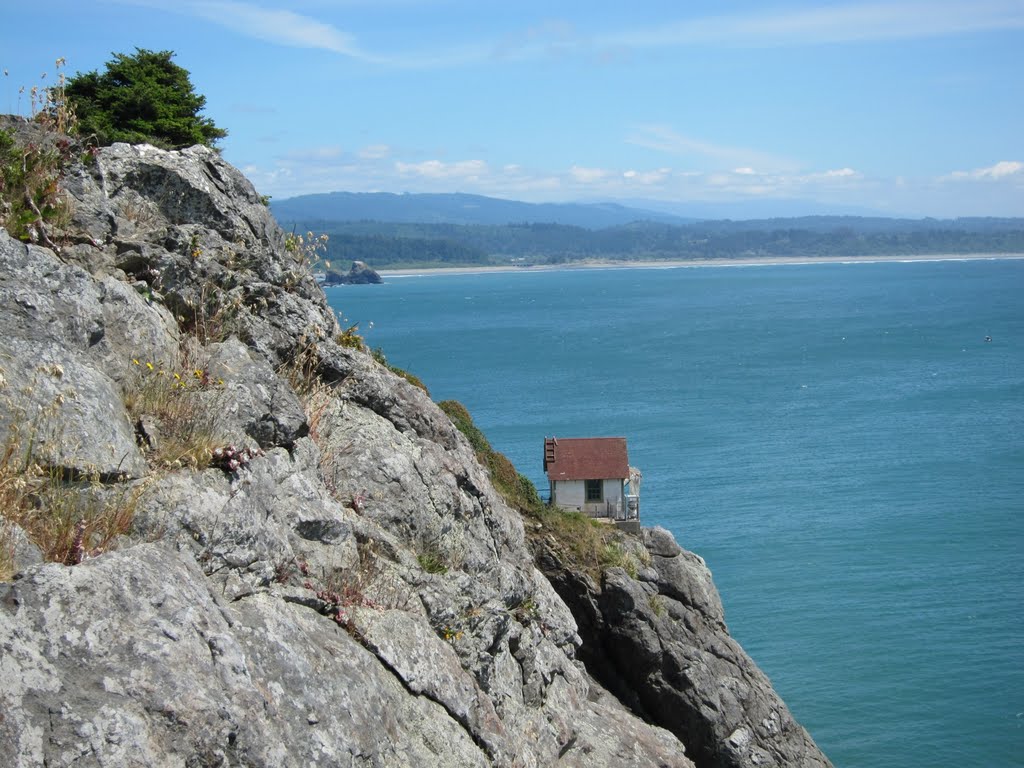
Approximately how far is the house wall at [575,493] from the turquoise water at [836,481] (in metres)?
8.05

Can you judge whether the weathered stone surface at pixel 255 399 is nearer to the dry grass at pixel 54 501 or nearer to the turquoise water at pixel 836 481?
the dry grass at pixel 54 501

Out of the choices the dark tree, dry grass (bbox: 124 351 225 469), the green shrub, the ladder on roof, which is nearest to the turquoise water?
the dark tree

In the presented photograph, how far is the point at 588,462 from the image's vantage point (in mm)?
32375

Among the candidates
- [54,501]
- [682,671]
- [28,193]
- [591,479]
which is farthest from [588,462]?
[54,501]

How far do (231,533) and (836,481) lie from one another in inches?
2052

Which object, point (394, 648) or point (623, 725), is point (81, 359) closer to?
point (394, 648)

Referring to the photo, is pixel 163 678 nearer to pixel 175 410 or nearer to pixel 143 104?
pixel 175 410

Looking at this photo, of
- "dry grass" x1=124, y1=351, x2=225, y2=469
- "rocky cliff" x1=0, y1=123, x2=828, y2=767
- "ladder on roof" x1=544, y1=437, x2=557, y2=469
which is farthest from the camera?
"ladder on roof" x1=544, y1=437, x2=557, y2=469

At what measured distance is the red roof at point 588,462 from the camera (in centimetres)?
3222

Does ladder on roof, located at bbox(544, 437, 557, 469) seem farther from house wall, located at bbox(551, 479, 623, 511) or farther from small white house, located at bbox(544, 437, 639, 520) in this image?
house wall, located at bbox(551, 479, 623, 511)

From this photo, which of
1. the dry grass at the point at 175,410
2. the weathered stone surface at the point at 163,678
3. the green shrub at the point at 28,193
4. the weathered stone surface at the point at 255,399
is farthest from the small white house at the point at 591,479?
the weathered stone surface at the point at 163,678

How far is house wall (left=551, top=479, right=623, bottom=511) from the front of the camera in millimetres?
32312

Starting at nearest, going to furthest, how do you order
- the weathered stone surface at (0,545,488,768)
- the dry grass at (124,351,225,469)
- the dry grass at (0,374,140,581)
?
the weathered stone surface at (0,545,488,768), the dry grass at (0,374,140,581), the dry grass at (124,351,225,469)

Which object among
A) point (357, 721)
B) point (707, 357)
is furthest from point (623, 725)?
point (707, 357)
